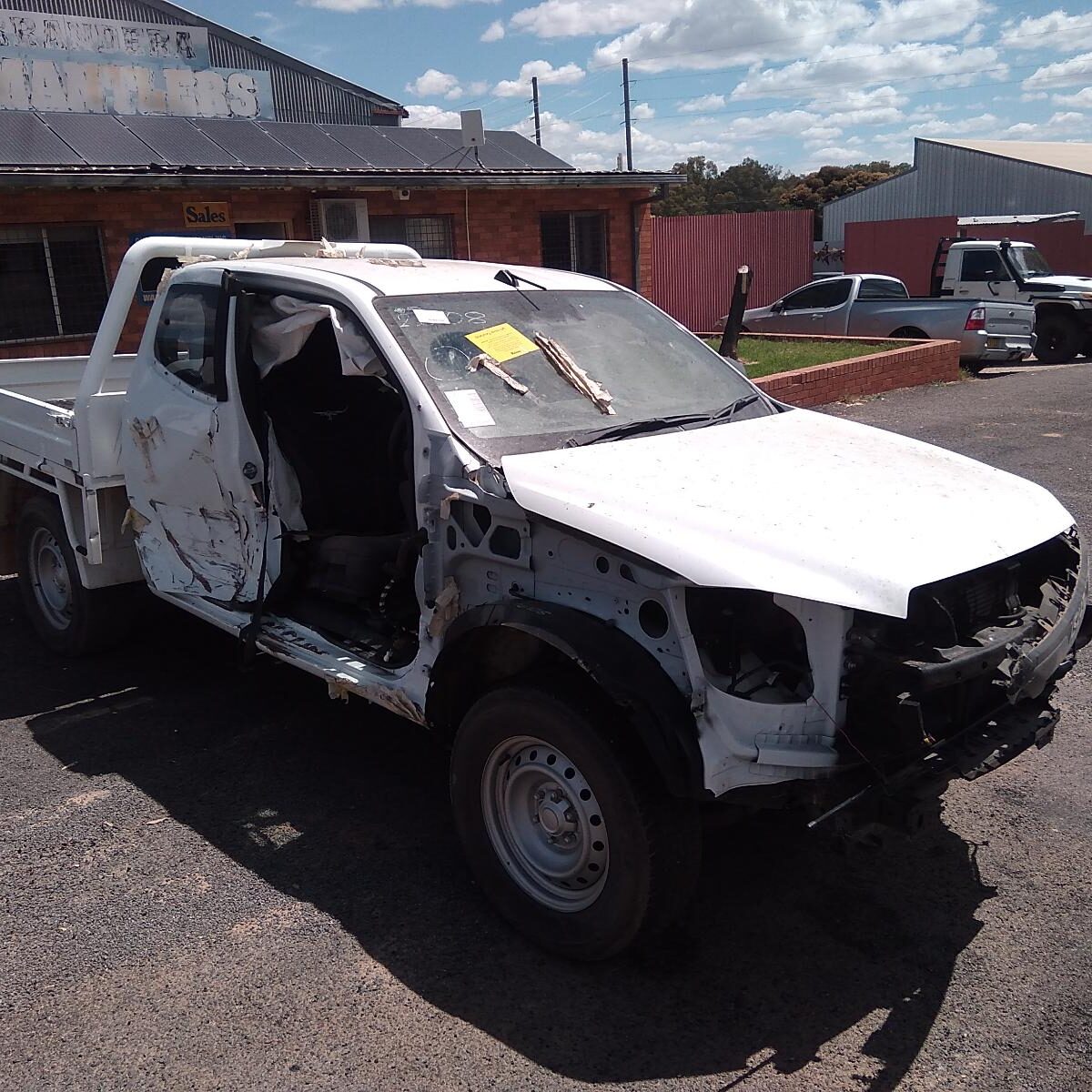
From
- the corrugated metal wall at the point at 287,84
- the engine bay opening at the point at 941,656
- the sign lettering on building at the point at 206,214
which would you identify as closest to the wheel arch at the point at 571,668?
A: the engine bay opening at the point at 941,656

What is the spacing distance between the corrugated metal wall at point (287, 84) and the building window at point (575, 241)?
48.4 feet

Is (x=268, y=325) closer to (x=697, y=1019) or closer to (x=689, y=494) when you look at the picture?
(x=689, y=494)

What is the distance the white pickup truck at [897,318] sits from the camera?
1596cm

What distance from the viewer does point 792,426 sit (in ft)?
14.3

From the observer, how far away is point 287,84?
30.2 meters

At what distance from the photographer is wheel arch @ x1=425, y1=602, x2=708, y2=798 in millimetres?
2967

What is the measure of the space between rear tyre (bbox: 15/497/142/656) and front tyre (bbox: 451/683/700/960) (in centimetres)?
295

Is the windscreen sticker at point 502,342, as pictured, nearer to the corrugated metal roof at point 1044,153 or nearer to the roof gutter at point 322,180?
the roof gutter at point 322,180

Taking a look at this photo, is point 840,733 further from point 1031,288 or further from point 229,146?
point 1031,288

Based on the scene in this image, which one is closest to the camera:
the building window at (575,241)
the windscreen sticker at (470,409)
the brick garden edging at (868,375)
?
the windscreen sticker at (470,409)

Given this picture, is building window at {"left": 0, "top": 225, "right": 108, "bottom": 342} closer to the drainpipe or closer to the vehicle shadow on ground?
the vehicle shadow on ground

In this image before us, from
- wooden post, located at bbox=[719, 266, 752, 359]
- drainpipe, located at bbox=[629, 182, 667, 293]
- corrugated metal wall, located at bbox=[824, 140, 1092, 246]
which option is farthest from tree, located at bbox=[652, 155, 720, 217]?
wooden post, located at bbox=[719, 266, 752, 359]

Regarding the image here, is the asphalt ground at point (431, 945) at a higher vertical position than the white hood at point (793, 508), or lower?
lower

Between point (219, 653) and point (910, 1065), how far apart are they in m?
4.24
